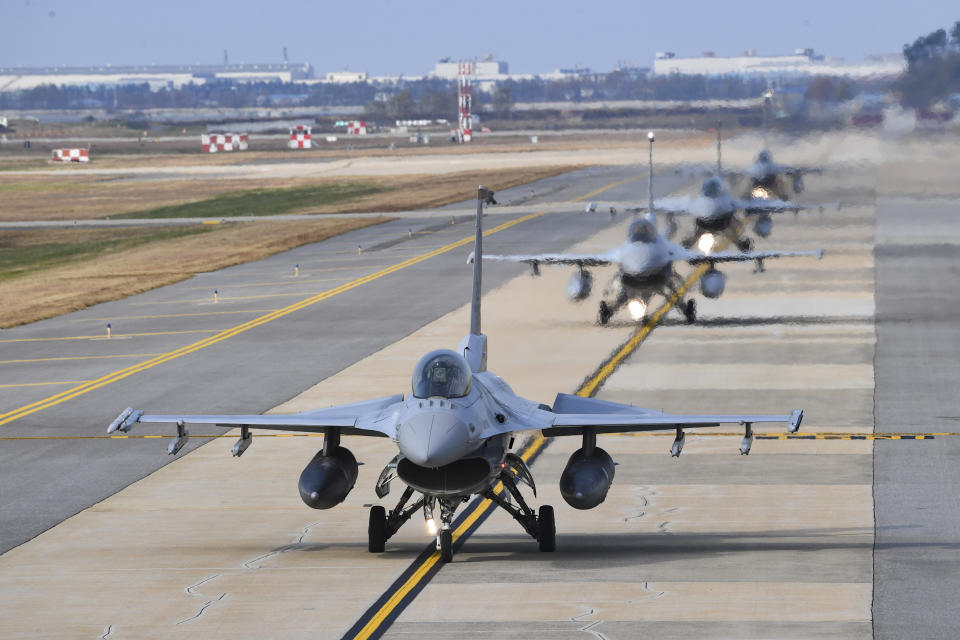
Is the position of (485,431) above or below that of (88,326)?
above

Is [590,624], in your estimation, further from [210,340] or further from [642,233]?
[210,340]

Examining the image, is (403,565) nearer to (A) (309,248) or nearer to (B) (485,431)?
(B) (485,431)

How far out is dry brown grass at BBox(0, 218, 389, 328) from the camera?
192 feet

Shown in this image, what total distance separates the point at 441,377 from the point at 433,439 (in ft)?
3.66

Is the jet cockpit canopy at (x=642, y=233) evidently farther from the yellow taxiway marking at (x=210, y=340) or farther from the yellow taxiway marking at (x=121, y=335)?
the yellow taxiway marking at (x=121, y=335)

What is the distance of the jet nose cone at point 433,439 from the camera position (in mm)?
20453

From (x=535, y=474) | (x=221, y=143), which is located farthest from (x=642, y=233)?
(x=221, y=143)

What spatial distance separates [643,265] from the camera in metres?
46.2

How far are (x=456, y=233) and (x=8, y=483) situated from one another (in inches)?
2098

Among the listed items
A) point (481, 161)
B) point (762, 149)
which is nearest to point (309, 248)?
point (762, 149)

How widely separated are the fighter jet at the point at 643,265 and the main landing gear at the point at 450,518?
23261mm

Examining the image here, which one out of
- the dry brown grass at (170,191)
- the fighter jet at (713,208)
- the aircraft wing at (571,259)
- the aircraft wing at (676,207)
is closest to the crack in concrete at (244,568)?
the aircraft wing at (571,259)

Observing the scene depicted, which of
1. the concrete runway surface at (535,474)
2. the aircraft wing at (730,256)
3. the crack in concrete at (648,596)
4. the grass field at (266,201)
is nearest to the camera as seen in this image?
the concrete runway surface at (535,474)

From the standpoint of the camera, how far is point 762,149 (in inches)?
3307
